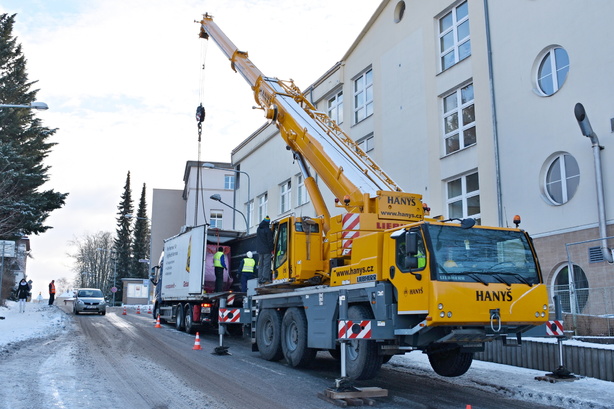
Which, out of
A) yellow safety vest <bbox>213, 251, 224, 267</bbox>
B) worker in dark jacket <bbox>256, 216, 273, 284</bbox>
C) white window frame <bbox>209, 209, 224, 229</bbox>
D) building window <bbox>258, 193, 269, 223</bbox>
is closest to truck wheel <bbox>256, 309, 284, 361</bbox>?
worker in dark jacket <bbox>256, 216, 273, 284</bbox>

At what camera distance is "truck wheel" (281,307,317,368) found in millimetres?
11320

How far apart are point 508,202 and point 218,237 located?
9564 millimetres

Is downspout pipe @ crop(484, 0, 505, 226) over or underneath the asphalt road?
over

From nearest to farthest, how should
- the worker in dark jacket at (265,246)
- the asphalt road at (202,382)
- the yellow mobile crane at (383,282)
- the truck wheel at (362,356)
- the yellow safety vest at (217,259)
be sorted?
1. the asphalt road at (202,382)
2. the yellow mobile crane at (383,282)
3. the truck wheel at (362,356)
4. the worker in dark jacket at (265,246)
5. the yellow safety vest at (217,259)

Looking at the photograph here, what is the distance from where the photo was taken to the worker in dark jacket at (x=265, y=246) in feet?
42.9

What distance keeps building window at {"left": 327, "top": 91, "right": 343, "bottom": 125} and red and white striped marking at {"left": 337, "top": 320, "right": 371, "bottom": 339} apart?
62.7 ft

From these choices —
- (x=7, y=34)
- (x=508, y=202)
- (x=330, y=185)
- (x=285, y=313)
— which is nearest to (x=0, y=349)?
(x=285, y=313)

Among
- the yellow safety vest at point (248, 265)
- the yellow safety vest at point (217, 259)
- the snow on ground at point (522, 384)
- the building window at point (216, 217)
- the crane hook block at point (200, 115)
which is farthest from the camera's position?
the building window at point (216, 217)

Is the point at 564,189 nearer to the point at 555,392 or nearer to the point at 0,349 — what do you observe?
the point at 555,392

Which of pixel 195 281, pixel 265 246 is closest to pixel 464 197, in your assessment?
pixel 265 246

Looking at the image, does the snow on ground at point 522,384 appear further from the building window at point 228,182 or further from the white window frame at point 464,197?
the building window at point 228,182

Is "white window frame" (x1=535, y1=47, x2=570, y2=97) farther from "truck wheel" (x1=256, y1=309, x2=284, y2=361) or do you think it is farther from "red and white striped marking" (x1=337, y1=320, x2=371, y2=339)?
"red and white striped marking" (x1=337, y1=320, x2=371, y2=339)

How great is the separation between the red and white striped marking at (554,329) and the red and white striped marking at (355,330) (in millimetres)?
2914

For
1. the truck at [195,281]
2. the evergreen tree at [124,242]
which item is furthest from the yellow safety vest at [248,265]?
the evergreen tree at [124,242]
